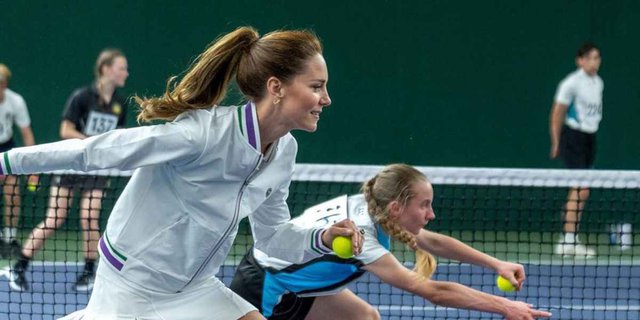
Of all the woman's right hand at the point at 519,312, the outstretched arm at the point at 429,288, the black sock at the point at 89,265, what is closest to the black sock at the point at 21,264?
the black sock at the point at 89,265

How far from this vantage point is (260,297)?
4.09m

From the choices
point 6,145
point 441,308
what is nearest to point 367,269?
point 441,308

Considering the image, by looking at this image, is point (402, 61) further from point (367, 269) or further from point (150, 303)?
point (150, 303)

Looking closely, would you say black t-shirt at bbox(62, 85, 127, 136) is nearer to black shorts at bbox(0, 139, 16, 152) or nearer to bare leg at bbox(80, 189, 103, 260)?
Answer: bare leg at bbox(80, 189, 103, 260)

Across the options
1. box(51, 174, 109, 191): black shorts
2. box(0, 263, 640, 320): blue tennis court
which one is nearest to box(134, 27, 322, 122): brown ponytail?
box(0, 263, 640, 320): blue tennis court

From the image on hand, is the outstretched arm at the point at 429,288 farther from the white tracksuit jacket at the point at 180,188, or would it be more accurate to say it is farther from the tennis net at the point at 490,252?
the tennis net at the point at 490,252

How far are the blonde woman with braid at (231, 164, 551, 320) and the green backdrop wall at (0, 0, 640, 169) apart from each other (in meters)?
5.09

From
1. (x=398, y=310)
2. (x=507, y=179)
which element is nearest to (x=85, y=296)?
(x=398, y=310)

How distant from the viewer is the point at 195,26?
9.13 meters

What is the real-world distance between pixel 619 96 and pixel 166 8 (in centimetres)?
345

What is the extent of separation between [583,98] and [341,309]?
4668 millimetres

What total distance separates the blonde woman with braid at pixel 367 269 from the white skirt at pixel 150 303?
2.64 feet

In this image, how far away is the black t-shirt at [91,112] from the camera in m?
7.06

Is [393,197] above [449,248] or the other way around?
above
